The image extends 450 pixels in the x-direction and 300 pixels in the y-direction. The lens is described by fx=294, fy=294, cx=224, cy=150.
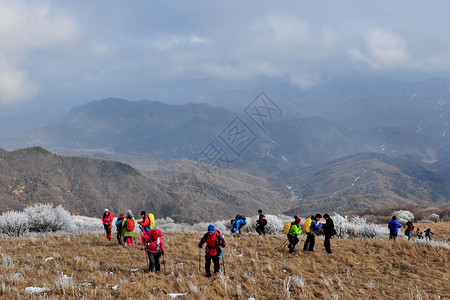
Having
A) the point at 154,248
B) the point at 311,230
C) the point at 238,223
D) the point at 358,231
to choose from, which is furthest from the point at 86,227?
the point at 358,231

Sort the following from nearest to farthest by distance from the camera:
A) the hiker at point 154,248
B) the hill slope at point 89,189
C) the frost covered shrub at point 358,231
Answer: the hiker at point 154,248
the frost covered shrub at point 358,231
the hill slope at point 89,189

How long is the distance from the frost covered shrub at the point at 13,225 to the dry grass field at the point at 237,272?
217 inches

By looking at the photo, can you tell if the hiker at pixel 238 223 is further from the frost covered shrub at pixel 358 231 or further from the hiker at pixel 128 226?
the frost covered shrub at pixel 358 231

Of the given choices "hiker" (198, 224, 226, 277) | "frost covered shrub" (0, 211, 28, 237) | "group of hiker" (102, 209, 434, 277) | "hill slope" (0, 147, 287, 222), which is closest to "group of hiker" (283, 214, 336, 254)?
"group of hiker" (102, 209, 434, 277)

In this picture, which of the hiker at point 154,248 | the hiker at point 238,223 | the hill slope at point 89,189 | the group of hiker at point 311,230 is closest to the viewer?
the hiker at point 154,248

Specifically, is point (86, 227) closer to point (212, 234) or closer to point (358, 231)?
point (212, 234)

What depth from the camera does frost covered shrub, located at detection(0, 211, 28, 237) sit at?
1889cm

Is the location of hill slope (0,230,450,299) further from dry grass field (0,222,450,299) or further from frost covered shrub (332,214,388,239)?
frost covered shrub (332,214,388,239)

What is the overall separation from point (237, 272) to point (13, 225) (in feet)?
55.9

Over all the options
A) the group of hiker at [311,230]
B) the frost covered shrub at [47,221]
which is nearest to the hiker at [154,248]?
the group of hiker at [311,230]

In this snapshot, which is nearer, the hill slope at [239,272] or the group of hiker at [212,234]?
the hill slope at [239,272]

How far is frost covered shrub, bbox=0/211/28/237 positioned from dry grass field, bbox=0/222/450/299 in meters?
5.52

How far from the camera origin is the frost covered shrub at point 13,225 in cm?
1889

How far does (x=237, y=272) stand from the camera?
379 inches
